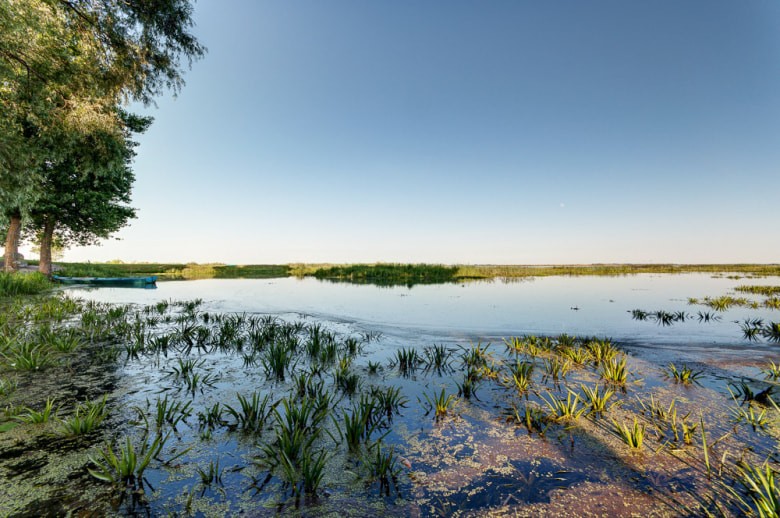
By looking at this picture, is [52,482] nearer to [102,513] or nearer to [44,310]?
[102,513]

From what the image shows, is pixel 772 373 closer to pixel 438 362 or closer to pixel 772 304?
pixel 438 362

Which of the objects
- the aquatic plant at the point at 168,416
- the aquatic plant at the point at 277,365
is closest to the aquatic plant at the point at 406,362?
the aquatic plant at the point at 277,365

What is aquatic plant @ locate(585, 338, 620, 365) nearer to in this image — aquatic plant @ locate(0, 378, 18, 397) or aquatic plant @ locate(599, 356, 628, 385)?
aquatic plant @ locate(599, 356, 628, 385)

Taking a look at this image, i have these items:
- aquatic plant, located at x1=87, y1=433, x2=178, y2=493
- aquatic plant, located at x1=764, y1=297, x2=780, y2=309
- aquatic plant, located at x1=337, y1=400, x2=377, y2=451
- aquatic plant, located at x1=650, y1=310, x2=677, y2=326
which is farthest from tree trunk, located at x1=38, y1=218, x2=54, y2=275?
aquatic plant, located at x1=764, y1=297, x2=780, y2=309

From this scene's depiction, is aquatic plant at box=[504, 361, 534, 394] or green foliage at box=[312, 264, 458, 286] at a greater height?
green foliage at box=[312, 264, 458, 286]

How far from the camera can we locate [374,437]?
408cm

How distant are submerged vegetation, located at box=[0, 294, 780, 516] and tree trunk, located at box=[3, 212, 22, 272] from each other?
910 inches

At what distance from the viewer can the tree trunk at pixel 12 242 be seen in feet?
71.2

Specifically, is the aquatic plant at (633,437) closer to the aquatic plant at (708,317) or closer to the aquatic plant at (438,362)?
the aquatic plant at (438,362)

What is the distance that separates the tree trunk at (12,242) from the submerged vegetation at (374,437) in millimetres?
23102

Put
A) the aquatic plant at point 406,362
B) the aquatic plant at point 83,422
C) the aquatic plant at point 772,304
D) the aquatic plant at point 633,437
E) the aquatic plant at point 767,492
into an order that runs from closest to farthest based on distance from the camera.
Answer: the aquatic plant at point 767,492, the aquatic plant at point 633,437, the aquatic plant at point 83,422, the aquatic plant at point 406,362, the aquatic plant at point 772,304

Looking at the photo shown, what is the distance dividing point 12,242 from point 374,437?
1254 inches

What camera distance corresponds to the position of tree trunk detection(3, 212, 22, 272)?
21.7 m

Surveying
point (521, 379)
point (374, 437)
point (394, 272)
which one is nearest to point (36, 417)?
point (374, 437)
